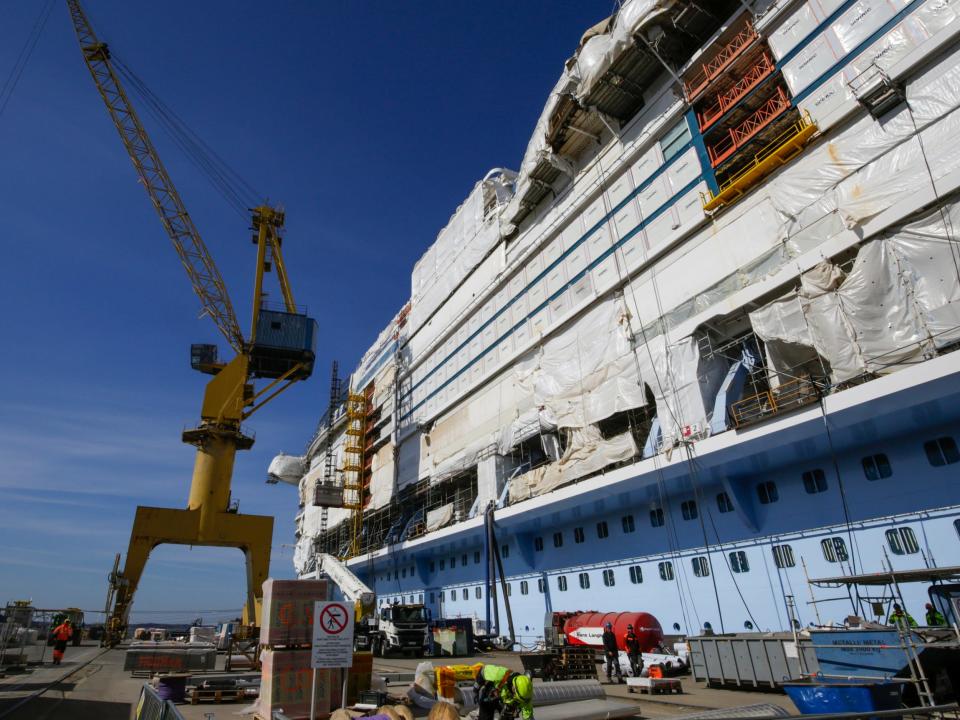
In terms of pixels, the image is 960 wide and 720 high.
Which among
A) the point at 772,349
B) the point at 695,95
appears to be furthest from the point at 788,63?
the point at 772,349

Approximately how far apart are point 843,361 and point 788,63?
33.4 ft

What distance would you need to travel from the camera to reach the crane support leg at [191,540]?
81.4 ft

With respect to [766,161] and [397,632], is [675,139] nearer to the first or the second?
[766,161]

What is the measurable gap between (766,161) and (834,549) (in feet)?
35.7

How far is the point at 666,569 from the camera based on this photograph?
16766 millimetres

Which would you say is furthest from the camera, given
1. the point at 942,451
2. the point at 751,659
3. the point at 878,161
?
the point at 878,161

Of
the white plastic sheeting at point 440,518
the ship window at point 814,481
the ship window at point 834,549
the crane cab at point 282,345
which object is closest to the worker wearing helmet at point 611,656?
the ship window at point 834,549

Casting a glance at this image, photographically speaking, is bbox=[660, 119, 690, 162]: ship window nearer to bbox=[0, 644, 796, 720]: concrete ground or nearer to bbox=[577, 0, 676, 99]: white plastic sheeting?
bbox=[577, 0, 676, 99]: white plastic sheeting

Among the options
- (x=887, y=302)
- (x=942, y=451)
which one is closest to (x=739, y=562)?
(x=942, y=451)

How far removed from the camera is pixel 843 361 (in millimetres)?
12258

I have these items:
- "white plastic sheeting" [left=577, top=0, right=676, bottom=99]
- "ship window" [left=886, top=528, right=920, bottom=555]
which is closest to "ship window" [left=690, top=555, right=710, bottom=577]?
"ship window" [left=886, top=528, right=920, bottom=555]

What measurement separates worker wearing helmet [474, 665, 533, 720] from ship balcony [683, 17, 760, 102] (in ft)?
65.1

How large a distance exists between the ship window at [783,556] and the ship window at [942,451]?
3.91m

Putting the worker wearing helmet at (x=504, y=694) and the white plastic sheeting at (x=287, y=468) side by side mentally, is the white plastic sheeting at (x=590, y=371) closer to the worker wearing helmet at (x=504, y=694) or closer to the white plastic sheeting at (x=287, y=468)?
the worker wearing helmet at (x=504, y=694)
